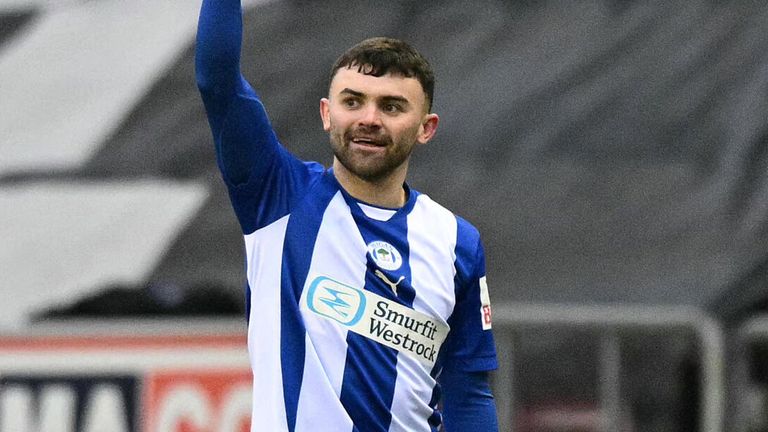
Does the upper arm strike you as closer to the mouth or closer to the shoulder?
the shoulder

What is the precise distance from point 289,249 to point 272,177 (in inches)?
4.6

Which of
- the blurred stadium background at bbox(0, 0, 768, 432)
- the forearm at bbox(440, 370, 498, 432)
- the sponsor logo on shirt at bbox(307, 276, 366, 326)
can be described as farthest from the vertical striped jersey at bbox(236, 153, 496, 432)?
the blurred stadium background at bbox(0, 0, 768, 432)

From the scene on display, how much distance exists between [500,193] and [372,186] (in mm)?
2527

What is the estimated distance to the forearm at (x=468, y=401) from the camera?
271 centimetres

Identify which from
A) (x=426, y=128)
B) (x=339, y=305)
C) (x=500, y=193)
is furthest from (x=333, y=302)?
(x=500, y=193)

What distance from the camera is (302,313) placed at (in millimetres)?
2467

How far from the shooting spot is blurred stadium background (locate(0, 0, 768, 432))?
4.86 meters

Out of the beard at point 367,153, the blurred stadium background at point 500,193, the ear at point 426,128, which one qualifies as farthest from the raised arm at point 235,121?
the blurred stadium background at point 500,193

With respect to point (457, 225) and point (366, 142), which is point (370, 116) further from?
point (457, 225)

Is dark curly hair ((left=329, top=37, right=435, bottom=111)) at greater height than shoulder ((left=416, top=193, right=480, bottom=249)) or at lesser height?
greater

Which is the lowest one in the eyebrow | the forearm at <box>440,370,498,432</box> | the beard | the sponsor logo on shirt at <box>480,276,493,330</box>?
the forearm at <box>440,370,498,432</box>

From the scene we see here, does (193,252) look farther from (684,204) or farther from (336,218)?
(336,218)

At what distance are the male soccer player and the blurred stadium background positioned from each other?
7.66 ft

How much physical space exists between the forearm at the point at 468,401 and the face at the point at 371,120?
16.2 inches
